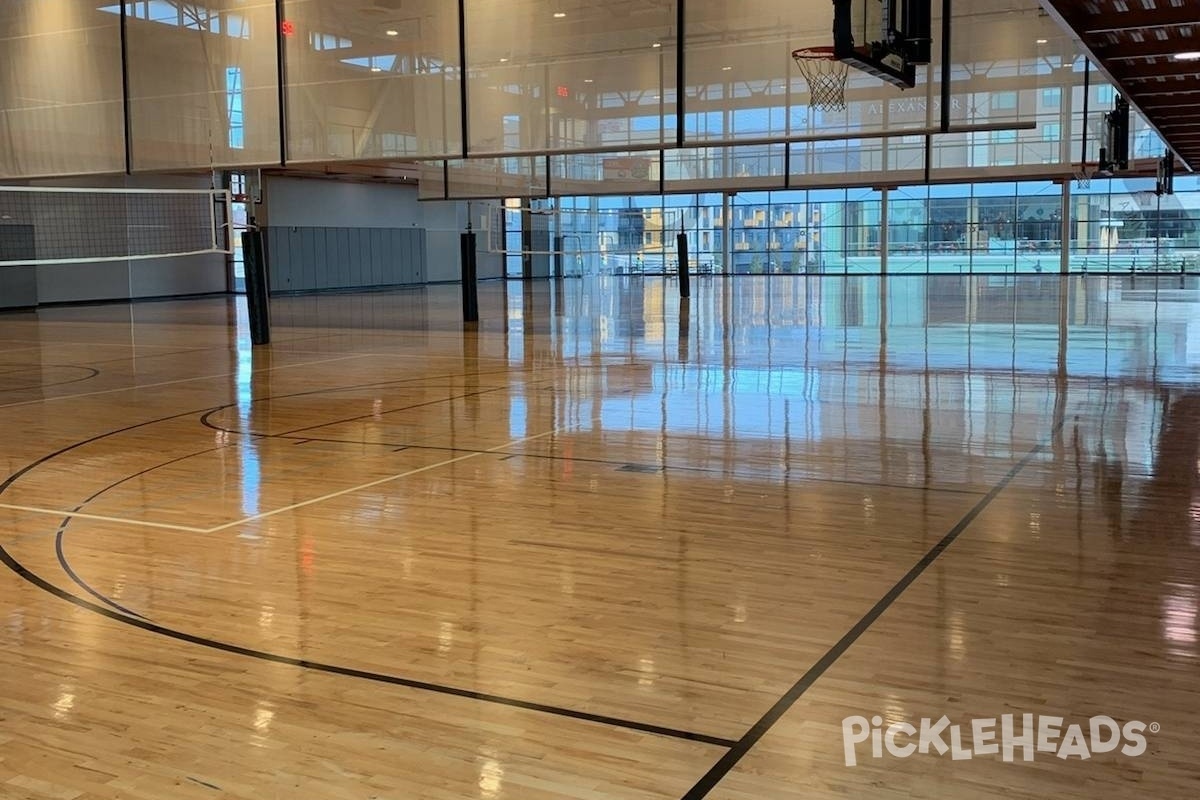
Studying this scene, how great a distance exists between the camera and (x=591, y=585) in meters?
5.35

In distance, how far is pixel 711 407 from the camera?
1084cm

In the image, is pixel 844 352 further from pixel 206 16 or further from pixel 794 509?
pixel 206 16

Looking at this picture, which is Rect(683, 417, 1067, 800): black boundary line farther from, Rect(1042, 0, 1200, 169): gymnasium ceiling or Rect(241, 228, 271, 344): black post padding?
Rect(241, 228, 271, 344): black post padding

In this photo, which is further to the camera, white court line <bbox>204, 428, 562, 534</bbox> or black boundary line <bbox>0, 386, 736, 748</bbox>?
white court line <bbox>204, 428, 562, 534</bbox>

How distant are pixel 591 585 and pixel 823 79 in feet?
39.4

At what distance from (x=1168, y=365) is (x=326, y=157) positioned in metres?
11.9

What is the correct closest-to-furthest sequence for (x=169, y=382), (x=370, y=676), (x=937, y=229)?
(x=370, y=676) < (x=169, y=382) < (x=937, y=229)

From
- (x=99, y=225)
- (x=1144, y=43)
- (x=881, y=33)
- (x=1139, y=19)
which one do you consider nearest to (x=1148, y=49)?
(x=1144, y=43)

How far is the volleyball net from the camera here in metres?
27.2

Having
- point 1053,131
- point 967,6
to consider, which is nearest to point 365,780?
point 967,6

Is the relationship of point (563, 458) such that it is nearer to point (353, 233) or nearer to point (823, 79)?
point (823, 79)

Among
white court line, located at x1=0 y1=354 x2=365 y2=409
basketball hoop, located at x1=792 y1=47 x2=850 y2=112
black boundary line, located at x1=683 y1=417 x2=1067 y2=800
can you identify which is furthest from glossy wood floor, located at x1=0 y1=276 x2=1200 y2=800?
basketball hoop, located at x1=792 y1=47 x2=850 y2=112

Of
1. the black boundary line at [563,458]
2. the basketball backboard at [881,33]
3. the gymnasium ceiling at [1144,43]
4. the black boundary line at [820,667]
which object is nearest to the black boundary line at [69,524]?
the black boundary line at [563,458]

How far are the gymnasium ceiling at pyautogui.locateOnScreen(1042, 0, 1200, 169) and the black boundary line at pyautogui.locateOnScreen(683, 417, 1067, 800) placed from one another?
6.00 metres
